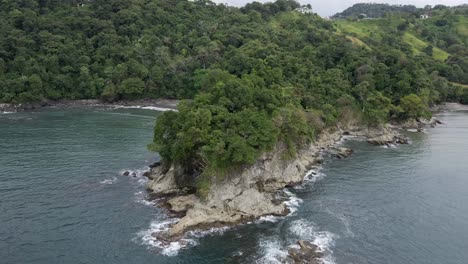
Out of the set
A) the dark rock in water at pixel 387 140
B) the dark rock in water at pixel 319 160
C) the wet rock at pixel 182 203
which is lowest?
the wet rock at pixel 182 203

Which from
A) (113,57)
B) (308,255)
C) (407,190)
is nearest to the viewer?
(308,255)

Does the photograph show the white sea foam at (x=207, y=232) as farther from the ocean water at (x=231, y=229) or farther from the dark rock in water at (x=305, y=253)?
the dark rock in water at (x=305, y=253)

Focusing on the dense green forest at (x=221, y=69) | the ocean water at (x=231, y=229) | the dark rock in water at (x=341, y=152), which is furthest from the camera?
the dark rock in water at (x=341, y=152)

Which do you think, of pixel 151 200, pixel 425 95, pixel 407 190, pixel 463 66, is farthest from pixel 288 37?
pixel 151 200

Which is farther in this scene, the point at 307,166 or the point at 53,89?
the point at 53,89

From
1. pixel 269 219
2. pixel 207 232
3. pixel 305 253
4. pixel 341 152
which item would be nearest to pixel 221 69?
pixel 341 152

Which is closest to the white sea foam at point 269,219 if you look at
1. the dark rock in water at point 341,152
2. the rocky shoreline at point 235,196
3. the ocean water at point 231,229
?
the ocean water at point 231,229

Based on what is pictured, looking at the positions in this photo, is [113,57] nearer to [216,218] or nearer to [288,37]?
[288,37]
